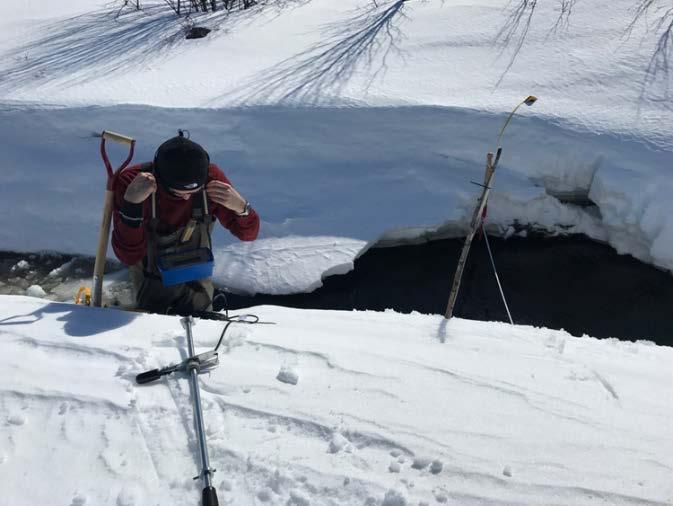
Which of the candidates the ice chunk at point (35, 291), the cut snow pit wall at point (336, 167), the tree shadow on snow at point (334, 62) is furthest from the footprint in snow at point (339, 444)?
the tree shadow on snow at point (334, 62)

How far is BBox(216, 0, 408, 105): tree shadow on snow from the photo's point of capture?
557 cm

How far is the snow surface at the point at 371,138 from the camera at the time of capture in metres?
4.97

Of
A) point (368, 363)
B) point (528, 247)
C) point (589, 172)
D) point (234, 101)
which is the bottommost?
point (528, 247)

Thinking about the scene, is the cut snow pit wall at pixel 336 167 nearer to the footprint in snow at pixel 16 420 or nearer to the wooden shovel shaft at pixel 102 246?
the wooden shovel shaft at pixel 102 246

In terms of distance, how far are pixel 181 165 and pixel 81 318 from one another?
1.06 m

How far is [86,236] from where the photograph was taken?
5.30m

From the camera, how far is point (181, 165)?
2.83 metres

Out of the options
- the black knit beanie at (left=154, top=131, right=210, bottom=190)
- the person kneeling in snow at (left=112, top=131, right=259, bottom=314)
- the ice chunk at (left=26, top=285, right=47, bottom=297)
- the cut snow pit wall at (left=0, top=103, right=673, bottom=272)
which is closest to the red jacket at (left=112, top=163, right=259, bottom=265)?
the person kneeling in snow at (left=112, top=131, right=259, bottom=314)

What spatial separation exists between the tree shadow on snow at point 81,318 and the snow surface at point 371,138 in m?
1.70

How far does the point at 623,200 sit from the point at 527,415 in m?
2.82

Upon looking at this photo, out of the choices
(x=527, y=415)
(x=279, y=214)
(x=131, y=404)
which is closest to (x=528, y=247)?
(x=279, y=214)

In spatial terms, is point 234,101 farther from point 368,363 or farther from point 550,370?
point 550,370

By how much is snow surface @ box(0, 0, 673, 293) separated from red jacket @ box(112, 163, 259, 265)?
1.68 m

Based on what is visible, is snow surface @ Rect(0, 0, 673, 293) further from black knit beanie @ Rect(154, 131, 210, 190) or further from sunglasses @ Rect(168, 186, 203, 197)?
black knit beanie @ Rect(154, 131, 210, 190)
